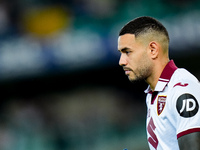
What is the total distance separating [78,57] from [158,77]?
8334mm

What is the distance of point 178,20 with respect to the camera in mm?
11211

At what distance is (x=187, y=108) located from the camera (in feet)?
9.78

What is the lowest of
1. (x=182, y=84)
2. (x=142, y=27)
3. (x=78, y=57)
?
(x=182, y=84)

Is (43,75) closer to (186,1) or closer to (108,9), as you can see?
(108,9)

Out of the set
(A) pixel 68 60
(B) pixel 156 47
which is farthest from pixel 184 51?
(B) pixel 156 47

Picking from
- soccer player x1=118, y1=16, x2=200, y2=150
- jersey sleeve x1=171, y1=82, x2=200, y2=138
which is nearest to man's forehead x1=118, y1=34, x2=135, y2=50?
soccer player x1=118, y1=16, x2=200, y2=150

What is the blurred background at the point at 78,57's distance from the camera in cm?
1137

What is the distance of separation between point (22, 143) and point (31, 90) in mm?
1977

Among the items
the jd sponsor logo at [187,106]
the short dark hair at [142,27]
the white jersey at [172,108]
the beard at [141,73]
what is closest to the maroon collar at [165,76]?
the white jersey at [172,108]

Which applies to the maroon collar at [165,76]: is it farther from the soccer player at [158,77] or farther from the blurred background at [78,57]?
the blurred background at [78,57]

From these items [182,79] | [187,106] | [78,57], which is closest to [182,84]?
[182,79]

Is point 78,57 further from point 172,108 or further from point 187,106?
point 187,106

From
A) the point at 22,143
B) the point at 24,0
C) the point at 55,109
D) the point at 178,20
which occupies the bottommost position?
the point at 22,143

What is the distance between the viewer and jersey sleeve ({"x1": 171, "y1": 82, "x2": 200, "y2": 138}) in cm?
298
